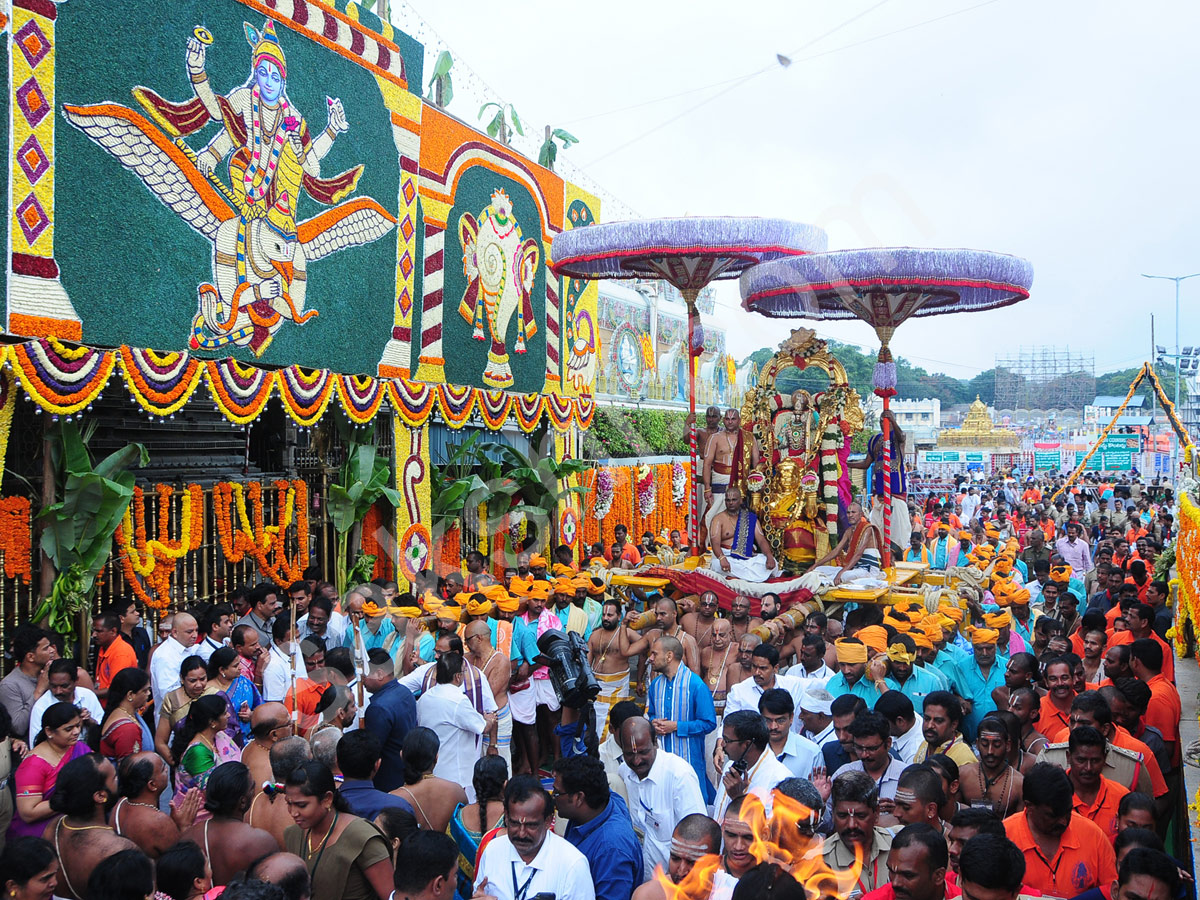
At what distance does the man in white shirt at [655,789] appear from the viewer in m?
4.28

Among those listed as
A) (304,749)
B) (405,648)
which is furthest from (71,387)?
(304,749)

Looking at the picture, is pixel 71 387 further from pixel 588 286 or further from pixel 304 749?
pixel 588 286

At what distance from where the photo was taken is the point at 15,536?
8133 mm

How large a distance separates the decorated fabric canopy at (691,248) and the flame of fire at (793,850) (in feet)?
26.0

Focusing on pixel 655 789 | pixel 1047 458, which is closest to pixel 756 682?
pixel 655 789

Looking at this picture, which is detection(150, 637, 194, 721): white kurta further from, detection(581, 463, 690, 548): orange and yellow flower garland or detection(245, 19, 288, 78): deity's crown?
detection(581, 463, 690, 548): orange and yellow flower garland

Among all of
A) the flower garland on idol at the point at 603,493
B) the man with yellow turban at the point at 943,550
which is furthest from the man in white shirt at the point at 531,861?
the flower garland on idol at the point at 603,493

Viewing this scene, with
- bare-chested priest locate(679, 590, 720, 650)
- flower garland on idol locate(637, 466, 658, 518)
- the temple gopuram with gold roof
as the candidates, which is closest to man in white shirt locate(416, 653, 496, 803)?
bare-chested priest locate(679, 590, 720, 650)

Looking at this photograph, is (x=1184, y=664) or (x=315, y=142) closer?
(x=1184, y=664)

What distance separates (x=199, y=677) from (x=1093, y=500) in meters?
22.5

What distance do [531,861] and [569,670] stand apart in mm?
2928

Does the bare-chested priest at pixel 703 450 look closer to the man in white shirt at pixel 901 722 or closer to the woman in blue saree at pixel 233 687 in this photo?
the man in white shirt at pixel 901 722

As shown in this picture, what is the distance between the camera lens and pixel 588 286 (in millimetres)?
17312

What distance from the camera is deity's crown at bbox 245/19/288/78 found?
10219mm
